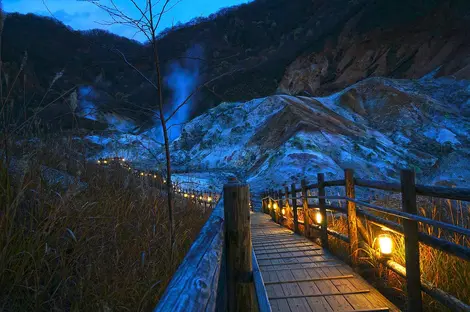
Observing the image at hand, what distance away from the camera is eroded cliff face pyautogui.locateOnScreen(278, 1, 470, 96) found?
→ 3778cm

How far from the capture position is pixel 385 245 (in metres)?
3.38

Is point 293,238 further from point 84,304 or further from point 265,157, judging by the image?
point 265,157

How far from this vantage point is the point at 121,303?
1.95 meters

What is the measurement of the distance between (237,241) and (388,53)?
49.6m

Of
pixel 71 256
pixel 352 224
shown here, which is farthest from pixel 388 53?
pixel 71 256

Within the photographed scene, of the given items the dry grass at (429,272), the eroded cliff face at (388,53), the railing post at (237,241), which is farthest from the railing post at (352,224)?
the eroded cliff face at (388,53)

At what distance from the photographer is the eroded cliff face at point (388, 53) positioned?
37.8 metres

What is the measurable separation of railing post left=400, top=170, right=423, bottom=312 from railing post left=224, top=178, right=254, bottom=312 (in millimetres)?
1631

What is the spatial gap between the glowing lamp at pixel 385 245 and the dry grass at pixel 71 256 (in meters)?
2.14

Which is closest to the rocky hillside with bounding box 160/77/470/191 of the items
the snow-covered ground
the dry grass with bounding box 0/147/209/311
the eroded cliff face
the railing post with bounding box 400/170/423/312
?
the snow-covered ground

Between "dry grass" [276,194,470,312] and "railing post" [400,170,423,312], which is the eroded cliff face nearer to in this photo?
"dry grass" [276,194,470,312]

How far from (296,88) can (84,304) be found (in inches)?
1976

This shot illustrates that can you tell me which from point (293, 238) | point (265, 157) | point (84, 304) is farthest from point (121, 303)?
point (265, 157)

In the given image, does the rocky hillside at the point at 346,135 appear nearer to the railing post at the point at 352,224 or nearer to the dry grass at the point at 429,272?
the railing post at the point at 352,224
